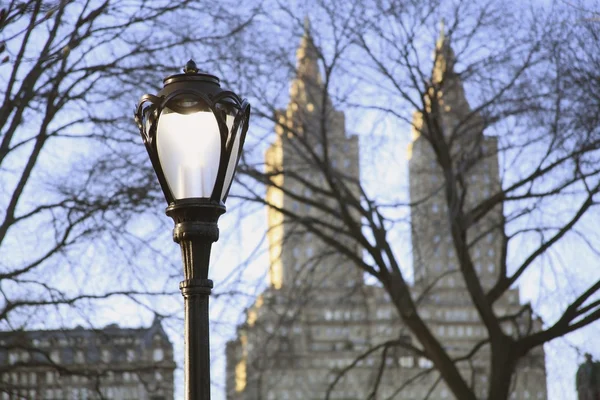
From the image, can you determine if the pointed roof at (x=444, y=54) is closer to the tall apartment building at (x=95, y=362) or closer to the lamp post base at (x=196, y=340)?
the tall apartment building at (x=95, y=362)

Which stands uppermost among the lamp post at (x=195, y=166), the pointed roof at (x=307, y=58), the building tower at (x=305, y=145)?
the pointed roof at (x=307, y=58)

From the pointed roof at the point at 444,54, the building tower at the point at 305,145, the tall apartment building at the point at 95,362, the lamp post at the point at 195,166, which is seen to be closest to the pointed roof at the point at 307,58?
the building tower at the point at 305,145

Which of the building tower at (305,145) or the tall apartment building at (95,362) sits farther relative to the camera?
the building tower at (305,145)

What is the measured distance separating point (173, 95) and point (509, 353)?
1269 centimetres

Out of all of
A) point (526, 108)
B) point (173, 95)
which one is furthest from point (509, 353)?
point (173, 95)

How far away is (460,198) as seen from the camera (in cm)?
1859

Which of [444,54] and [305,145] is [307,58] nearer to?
[305,145]

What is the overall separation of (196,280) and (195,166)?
0.59 m

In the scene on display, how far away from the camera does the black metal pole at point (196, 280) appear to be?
5.85 metres

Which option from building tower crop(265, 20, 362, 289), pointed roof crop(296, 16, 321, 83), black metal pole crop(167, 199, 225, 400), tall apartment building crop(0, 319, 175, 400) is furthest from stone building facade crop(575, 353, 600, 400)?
black metal pole crop(167, 199, 225, 400)

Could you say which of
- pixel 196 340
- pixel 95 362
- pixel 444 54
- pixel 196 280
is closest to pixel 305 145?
pixel 444 54

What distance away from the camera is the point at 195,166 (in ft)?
19.2

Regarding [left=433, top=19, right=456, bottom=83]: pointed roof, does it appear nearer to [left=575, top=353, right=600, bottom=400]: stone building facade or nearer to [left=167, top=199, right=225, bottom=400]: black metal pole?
[left=575, top=353, right=600, bottom=400]: stone building facade

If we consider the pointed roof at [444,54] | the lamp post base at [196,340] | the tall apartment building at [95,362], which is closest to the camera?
the lamp post base at [196,340]
